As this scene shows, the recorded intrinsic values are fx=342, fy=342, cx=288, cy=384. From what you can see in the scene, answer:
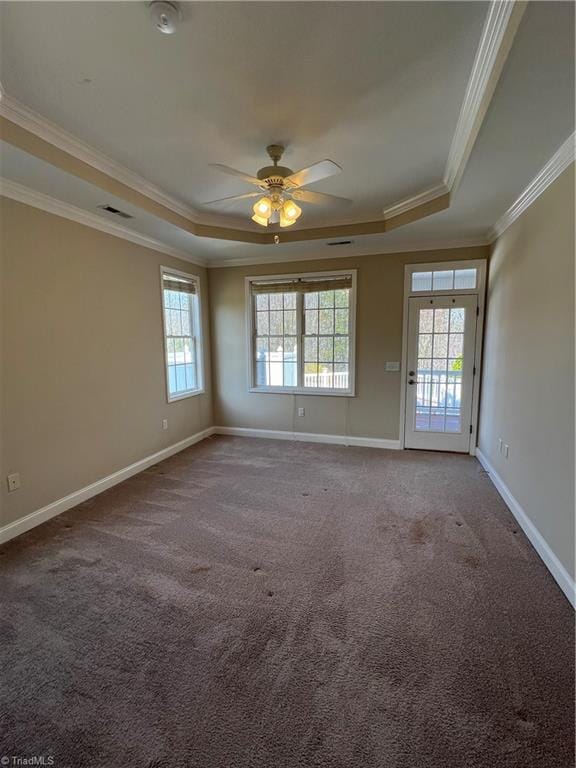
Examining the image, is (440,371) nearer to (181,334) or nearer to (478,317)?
(478,317)

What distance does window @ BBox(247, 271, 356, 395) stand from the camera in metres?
4.59

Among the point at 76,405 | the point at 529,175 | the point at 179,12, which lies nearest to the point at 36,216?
the point at 76,405

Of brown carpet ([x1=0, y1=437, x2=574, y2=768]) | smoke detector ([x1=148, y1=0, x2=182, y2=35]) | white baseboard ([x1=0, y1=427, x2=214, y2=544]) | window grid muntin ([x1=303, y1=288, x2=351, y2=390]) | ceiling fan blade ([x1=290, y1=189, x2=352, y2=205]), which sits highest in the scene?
smoke detector ([x1=148, y1=0, x2=182, y2=35])

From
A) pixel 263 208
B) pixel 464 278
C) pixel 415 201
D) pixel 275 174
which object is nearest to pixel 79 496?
pixel 263 208

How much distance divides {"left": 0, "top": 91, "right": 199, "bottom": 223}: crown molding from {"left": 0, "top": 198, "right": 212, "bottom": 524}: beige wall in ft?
2.06

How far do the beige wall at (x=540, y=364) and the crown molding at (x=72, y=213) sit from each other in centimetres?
368

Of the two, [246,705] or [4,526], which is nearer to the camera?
[246,705]

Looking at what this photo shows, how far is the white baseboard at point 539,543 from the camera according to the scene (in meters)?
1.95

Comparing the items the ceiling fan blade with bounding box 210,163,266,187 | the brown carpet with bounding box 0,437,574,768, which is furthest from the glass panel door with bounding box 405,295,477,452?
the ceiling fan blade with bounding box 210,163,266,187

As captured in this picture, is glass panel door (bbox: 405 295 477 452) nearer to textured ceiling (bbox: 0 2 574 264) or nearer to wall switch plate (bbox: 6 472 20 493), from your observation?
textured ceiling (bbox: 0 2 574 264)

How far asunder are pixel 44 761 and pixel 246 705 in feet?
2.38

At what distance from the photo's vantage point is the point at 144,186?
2971 mm

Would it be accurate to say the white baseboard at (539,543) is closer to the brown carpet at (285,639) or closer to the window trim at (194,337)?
the brown carpet at (285,639)

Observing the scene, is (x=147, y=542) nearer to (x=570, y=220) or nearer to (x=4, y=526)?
(x=4, y=526)
